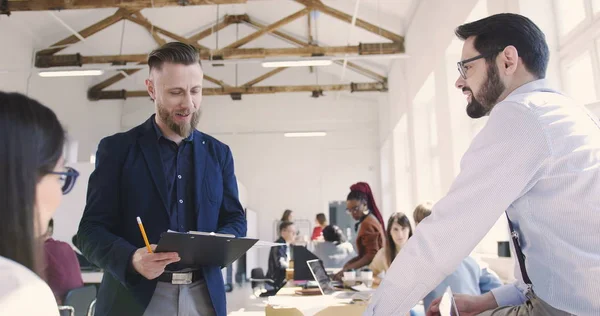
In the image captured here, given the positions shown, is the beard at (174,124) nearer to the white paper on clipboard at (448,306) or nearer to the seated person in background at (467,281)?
the white paper on clipboard at (448,306)

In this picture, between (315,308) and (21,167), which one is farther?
(315,308)

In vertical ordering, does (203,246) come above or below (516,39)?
below

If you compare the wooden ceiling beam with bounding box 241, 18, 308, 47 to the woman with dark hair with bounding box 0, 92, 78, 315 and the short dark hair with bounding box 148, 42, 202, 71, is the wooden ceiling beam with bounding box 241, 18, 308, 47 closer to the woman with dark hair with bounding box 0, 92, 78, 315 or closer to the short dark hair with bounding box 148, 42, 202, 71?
the short dark hair with bounding box 148, 42, 202, 71

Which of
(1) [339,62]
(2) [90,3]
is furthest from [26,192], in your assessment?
(1) [339,62]

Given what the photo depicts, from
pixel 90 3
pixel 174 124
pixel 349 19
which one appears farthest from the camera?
pixel 349 19

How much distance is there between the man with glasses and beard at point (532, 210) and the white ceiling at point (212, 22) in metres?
6.94

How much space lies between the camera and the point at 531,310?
1.16 m

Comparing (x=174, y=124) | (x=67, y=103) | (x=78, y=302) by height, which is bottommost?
(x=78, y=302)

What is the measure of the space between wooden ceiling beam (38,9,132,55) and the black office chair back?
6456 mm

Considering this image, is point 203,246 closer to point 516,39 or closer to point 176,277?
point 176,277

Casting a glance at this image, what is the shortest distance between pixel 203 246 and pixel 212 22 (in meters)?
10.2

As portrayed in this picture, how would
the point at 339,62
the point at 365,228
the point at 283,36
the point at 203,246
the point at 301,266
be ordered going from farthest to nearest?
the point at 339,62
the point at 283,36
the point at 365,228
the point at 301,266
the point at 203,246

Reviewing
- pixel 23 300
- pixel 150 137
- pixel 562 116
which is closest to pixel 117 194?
pixel 150 137

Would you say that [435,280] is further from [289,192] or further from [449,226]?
[289,192]
